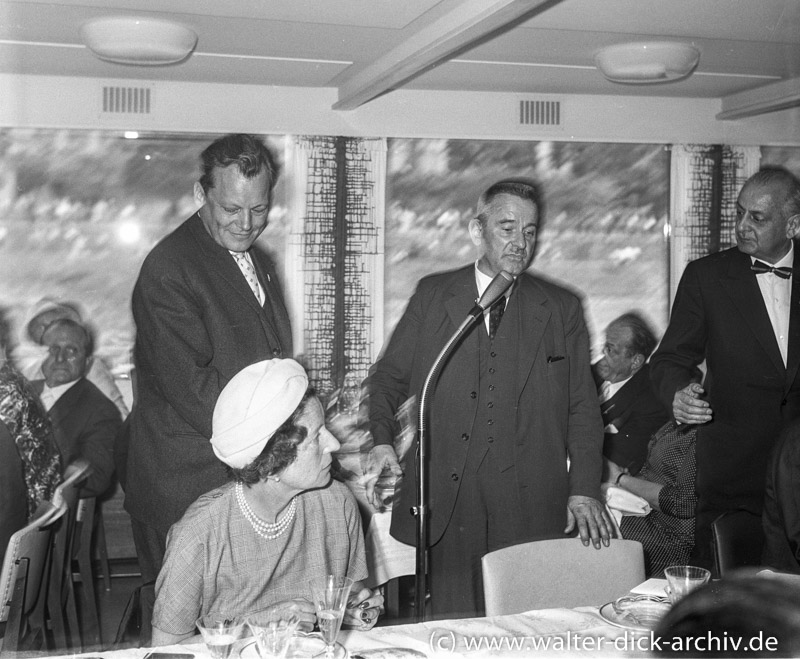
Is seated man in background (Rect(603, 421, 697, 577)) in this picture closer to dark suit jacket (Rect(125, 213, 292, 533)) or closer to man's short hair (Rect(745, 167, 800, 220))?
man's short hair (Rect(745, 167, 800, 220))

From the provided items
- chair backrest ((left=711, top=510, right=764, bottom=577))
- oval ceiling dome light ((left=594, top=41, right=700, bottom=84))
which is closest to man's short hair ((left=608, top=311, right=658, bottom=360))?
chair backrest ((left=711, top=510, right=764, bottom=577))

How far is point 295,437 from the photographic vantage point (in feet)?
6.36

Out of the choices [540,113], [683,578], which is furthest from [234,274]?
[683,578]

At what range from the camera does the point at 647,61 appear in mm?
2750

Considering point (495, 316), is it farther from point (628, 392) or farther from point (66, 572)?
point (66, 572)

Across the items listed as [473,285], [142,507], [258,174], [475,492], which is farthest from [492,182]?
[142,507]

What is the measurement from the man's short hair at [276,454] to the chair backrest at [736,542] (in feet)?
3.82

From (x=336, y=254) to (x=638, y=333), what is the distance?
1.00 meters

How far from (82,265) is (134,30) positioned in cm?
63

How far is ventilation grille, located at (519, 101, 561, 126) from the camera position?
8.82 feet

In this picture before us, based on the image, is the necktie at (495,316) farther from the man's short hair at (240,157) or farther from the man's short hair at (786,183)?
the man's short hair at (786,183)

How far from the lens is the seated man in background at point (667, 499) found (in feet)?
9.43

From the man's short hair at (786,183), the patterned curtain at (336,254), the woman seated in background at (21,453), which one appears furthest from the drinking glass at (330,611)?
the man's short hair at (786,183)

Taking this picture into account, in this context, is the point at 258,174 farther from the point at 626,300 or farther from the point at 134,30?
the point at 626,300
